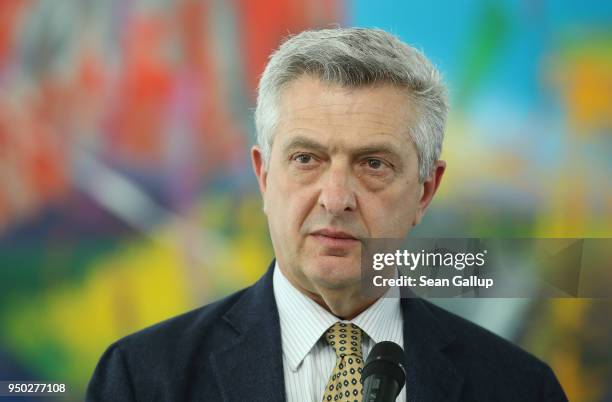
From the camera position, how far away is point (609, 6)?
2.54m

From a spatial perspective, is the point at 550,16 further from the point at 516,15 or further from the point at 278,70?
the point at 278,70

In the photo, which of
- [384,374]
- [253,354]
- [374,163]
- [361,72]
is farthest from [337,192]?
[384,374]

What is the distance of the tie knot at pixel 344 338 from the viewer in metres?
1.86

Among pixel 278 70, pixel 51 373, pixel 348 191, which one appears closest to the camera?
pixel 348 191

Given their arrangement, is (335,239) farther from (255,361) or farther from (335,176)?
(255,361)

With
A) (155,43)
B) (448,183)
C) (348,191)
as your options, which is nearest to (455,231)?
(448,183)

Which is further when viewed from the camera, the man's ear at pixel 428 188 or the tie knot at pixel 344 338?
the man's ear at pixel 428 188

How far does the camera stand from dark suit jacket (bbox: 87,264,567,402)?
1818mm

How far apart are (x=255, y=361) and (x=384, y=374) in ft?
1.95

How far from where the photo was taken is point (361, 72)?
1.86 metres

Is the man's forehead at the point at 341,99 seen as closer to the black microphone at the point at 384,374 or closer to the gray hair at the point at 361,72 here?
the gray hair at the point at 361,72

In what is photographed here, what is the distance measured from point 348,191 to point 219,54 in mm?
946

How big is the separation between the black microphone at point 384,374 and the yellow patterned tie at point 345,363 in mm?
472

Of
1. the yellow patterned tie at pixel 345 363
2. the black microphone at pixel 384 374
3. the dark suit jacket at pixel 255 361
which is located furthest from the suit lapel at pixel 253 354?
the black microphone at pixel 384 374
